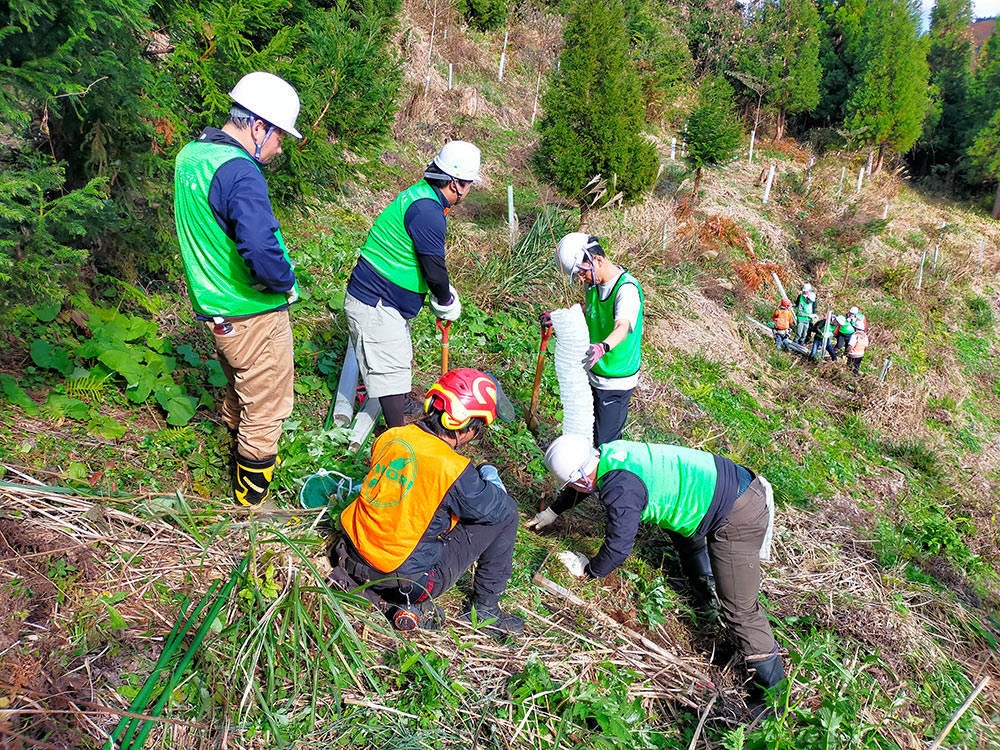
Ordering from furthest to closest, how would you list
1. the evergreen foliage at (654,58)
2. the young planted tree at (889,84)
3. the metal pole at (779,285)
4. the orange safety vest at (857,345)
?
the young planted tree at (889,84)
the evergreen foliage at (654,58)
the metal pole at (779,285)
the orange safety vest at (857,345)

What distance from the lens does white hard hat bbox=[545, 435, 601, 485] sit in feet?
9.59

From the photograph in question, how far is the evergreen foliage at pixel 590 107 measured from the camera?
9523 millimetres

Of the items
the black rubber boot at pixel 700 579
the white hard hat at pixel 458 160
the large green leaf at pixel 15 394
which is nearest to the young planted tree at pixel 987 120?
the black rubber boot at pixel 700 579

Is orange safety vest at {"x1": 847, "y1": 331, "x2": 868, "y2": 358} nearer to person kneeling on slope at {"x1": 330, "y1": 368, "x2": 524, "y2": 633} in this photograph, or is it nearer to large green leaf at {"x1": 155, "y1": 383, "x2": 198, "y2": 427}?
person kneeling on slope at {"x1": 330, "y1": 368, "x2": 524, "y2": 633}

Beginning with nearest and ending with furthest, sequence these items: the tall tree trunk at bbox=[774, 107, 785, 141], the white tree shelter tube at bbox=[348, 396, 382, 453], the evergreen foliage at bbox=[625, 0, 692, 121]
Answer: the white tree shelter tube at bbox=[348, 396, 382, 453], the evergreen foliage at bbox=[625, 0, 692, 121], the tall tree trunk at bbox=[774, 107, 785, 141]

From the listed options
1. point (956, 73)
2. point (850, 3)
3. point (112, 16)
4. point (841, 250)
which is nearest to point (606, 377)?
point (112, 16)

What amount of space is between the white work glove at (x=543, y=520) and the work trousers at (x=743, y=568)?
949 mm

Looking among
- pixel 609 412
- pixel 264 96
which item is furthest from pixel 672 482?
pixel 264 96

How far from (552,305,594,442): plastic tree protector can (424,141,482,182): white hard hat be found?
976 mm

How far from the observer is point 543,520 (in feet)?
12.1

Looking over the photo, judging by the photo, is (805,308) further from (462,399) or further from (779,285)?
(462,399)

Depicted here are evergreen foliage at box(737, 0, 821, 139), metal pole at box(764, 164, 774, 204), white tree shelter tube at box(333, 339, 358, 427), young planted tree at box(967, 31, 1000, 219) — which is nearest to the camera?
white tree shelter tube at box(333, 339, 358, 427)


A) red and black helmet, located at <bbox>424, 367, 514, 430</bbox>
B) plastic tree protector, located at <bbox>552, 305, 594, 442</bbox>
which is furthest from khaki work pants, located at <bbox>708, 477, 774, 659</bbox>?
red and black helmet, located at <bbox>424, 367, 514, 430</bbox>

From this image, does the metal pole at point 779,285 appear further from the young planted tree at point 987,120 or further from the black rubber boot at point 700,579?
the young planted tree at point 987,120
